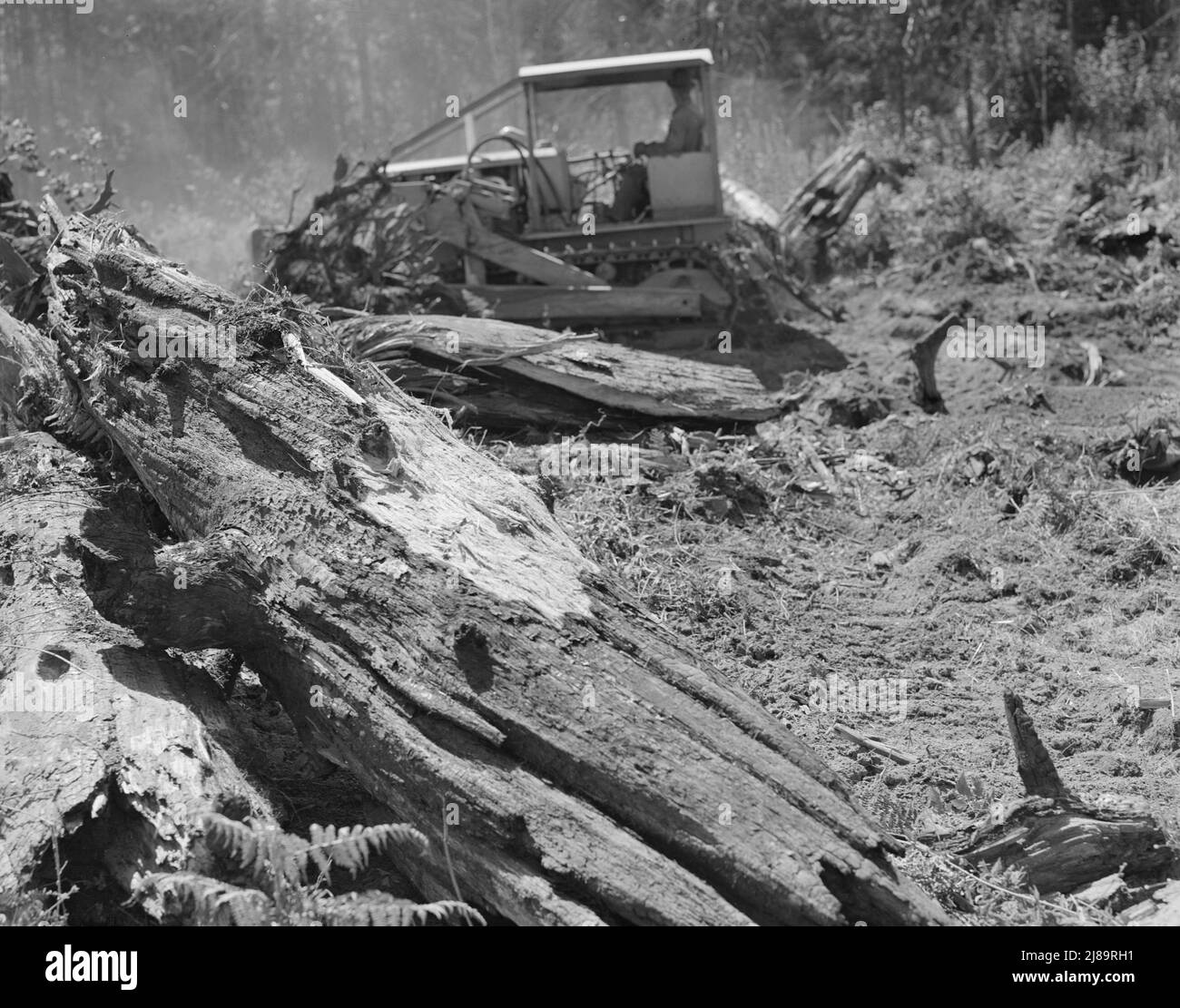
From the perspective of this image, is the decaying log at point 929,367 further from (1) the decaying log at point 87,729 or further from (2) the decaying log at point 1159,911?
(1) the decaying log at point 87,729

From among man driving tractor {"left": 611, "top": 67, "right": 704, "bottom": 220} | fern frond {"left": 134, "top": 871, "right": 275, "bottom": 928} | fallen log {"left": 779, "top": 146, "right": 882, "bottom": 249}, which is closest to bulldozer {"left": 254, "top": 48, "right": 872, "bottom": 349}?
man driving tractor {"left": 611, "top": 67, "right": 704, "bottom": 220}

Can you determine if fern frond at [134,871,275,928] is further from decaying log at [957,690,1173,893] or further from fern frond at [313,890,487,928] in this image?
decaying log at [957,690,1173,893]

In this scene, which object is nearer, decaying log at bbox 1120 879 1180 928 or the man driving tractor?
decaying log at bbox 1120 879 1180 928

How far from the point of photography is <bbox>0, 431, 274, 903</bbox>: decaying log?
10.9 feet

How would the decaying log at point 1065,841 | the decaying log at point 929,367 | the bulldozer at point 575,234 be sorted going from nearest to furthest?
the decaying log at point 1065,841 → the decaying log at point 929,367 → the bulldozer at point 575,234

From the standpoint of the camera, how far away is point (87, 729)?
3619 millimetres

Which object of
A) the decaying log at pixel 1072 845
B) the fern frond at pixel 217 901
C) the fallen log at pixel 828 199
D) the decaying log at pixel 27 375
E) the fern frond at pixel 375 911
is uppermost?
the fallen log at pixel 828 199

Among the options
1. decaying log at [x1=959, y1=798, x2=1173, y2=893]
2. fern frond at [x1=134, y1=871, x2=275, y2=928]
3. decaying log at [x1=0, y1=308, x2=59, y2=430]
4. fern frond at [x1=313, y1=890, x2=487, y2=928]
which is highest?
decaying log at [x1=0, y1=308, x2=59, y2=430]

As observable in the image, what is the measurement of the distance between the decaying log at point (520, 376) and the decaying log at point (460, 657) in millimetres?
2513

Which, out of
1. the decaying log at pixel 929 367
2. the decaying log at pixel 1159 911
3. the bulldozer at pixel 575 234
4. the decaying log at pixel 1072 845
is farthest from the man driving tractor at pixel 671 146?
the decaying log at pixel 1159 911

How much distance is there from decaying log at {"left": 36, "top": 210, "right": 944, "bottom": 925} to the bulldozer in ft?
15.3

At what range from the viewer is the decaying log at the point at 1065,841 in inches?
137

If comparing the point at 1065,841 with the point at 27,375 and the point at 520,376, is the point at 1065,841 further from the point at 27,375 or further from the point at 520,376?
the point at 27,375
